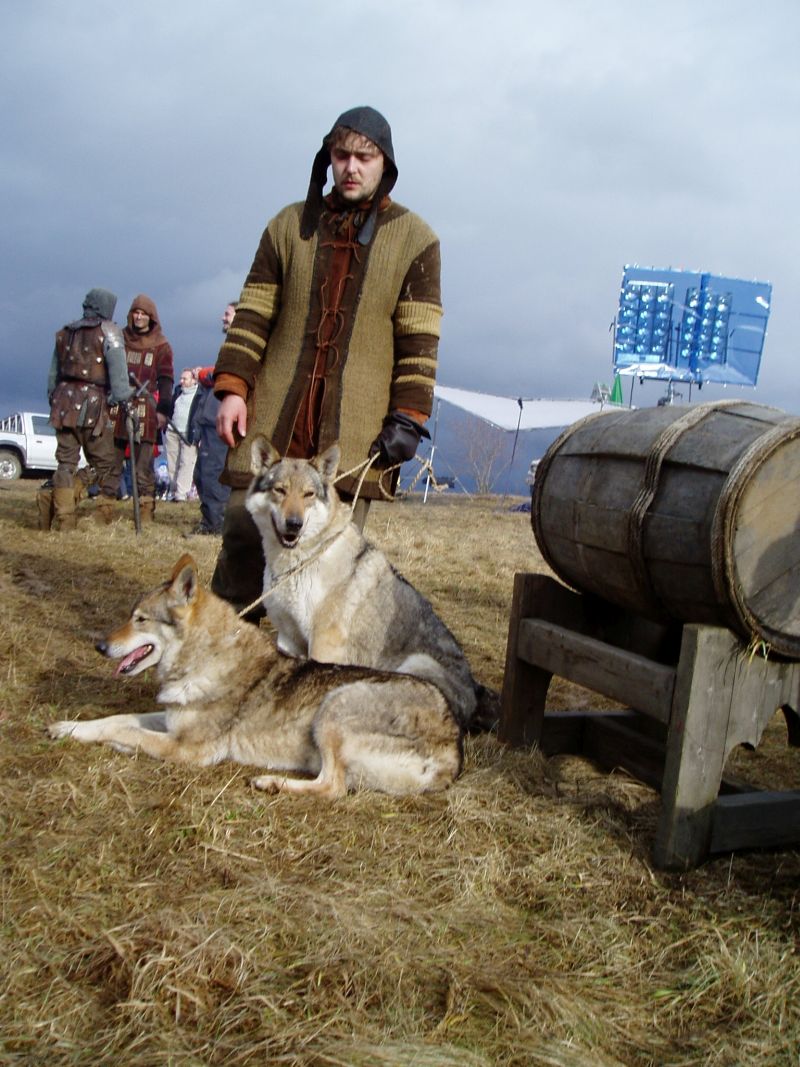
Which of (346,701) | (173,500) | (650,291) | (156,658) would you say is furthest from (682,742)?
(650,291)

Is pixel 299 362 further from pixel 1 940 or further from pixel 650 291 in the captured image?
pixel 650 291

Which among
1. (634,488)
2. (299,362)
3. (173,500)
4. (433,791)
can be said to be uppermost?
(299,362)

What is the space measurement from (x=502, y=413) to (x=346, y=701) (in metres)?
21.7

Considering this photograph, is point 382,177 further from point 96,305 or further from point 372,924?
point 96,305

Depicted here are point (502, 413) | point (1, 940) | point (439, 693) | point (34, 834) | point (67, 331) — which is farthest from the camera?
point (502, 413)

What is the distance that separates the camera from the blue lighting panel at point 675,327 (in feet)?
73.5

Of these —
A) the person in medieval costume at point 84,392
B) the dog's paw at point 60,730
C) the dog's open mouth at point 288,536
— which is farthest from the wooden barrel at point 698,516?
the person in medieval costume at point 84,392

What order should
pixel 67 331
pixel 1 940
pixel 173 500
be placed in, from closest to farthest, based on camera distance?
pixel 1 940 < pixel 67 331 < pixel 173 500

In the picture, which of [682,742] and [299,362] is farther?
[299,362]

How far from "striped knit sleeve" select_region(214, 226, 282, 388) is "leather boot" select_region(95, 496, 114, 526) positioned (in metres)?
7.30

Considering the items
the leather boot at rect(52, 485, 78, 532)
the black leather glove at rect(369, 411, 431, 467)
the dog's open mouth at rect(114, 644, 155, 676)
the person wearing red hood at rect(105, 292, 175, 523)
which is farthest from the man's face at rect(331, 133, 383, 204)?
the person wearing red hood at rect(105, 292, 175, 523)

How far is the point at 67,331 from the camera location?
10930mm

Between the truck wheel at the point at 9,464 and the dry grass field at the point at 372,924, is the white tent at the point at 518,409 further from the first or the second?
the dry grass field at the point at 372,924

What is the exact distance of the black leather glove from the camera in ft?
15.8
